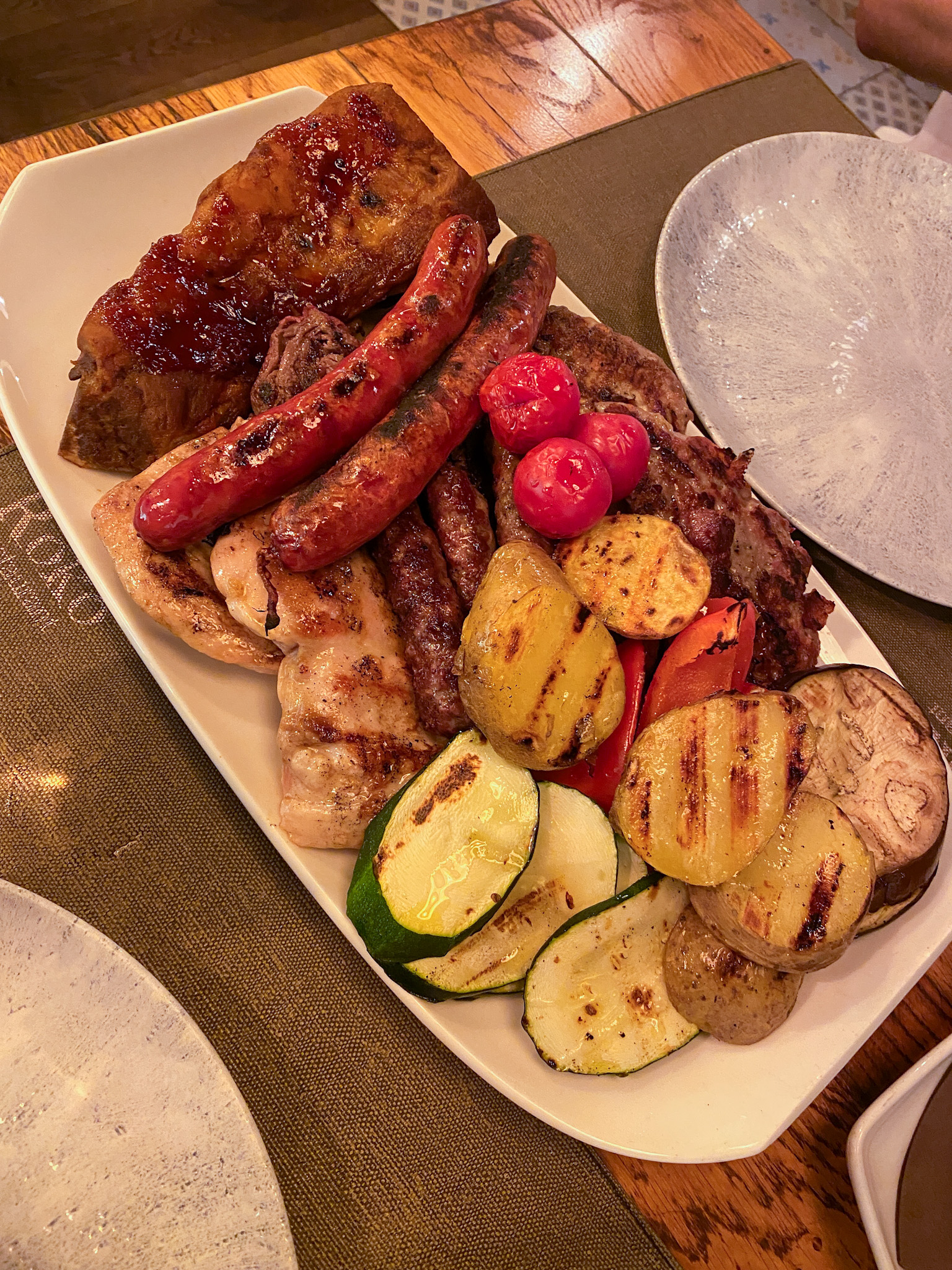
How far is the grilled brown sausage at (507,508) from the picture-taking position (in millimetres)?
1873

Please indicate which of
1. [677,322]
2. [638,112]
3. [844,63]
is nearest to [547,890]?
[677,322]

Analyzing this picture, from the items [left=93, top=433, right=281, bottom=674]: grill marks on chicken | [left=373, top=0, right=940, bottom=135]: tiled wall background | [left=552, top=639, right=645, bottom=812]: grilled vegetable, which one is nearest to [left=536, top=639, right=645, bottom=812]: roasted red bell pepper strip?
[left=552, top=639, right=645, bottom=812]: grilled vegetable

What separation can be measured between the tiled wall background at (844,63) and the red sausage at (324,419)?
13.8 ft

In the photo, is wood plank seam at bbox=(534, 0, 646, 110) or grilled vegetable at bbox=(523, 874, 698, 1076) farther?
wood plank seam at bbox=(534, 0, 646, 110)

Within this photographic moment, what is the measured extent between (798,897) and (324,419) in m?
1.34

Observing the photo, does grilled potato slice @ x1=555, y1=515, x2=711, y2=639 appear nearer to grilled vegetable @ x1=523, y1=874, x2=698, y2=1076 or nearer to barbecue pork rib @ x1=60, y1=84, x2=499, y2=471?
grilled vegetable @ x1=523, y1=874, x2=698, y2=1076

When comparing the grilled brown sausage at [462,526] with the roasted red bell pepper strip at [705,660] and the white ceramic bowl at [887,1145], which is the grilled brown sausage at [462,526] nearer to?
the roasted red bell pepper strip at [705,660]

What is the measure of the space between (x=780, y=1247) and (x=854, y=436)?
2096mm

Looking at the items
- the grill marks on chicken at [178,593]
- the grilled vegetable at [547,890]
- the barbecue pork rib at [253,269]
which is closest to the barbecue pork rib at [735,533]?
the grilled vegetable at [547,890]

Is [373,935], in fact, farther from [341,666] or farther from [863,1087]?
[863,1087]

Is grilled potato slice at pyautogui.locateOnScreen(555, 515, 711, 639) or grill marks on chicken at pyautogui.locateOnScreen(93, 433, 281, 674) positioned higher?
grill marks on chicken at pyautogui.locateOnScreen(93, 433, 281, 674)

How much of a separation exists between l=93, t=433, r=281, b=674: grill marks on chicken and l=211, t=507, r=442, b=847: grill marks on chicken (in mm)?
52

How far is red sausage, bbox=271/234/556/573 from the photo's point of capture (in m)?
Result: 1.69

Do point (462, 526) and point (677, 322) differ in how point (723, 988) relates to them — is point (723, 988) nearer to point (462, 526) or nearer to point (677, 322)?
point (462, 526)
